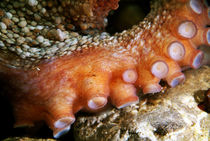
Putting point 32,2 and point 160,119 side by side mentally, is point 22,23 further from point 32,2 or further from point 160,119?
point 160,119

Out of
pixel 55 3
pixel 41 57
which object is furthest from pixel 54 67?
pixel 55 3

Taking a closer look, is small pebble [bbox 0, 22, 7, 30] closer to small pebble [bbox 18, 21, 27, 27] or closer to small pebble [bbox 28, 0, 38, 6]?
small pebble [bbox 18, 21, 27, 27]

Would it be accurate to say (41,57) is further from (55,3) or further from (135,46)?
(135,46)

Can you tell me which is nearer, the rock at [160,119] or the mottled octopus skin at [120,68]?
the rock at [160,119]

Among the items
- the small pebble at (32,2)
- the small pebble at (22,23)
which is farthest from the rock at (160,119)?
the small pebble at (32,2)

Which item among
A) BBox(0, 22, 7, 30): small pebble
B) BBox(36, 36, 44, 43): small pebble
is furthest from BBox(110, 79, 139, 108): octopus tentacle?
BBox(0, 22, 7, 30): small pebble

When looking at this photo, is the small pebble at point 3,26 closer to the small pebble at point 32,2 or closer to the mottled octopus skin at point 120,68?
the small pebble at point 32,2
